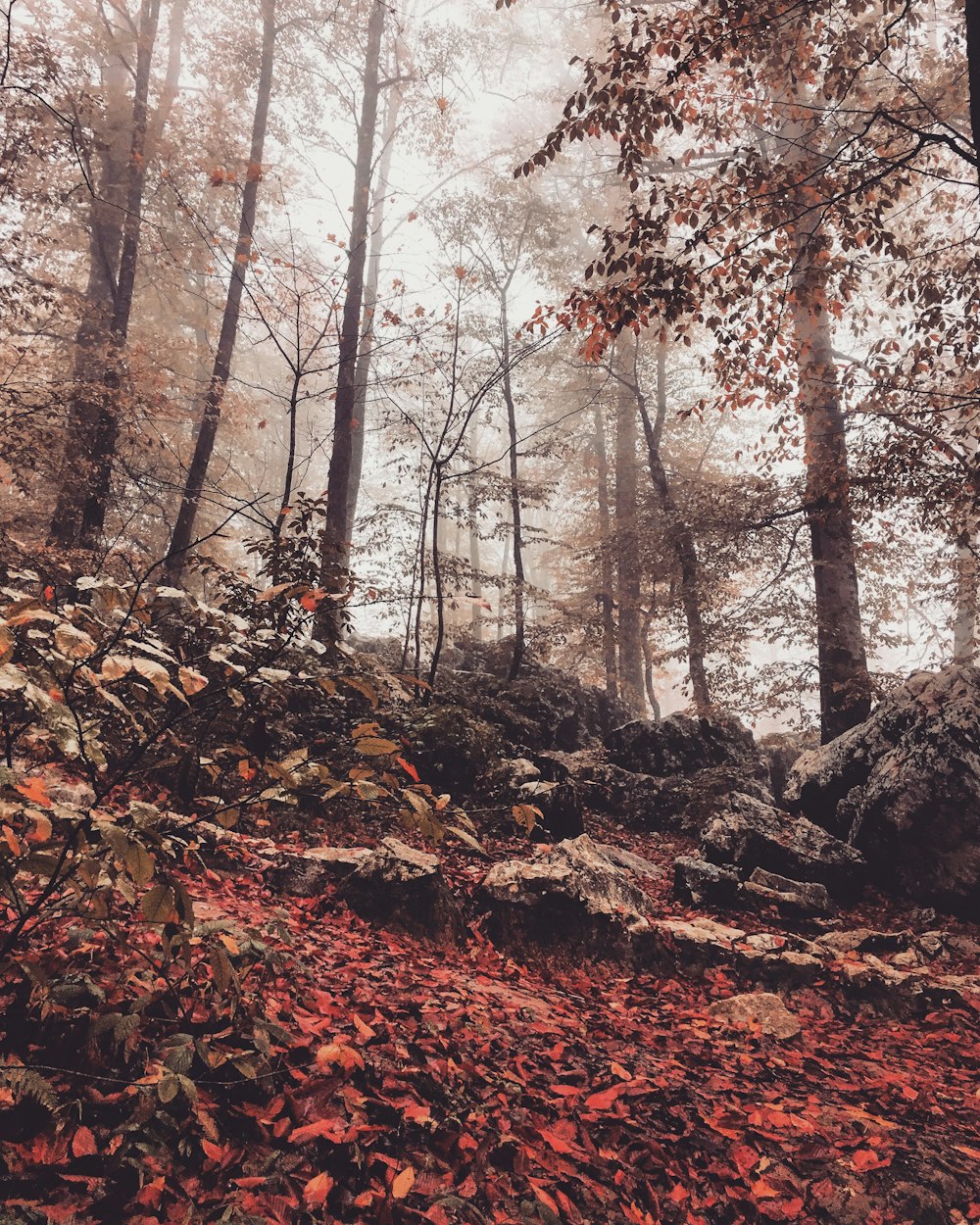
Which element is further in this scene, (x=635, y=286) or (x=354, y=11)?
(x=354, y=11)

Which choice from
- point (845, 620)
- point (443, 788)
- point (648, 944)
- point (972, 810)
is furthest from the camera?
point (845, 620)

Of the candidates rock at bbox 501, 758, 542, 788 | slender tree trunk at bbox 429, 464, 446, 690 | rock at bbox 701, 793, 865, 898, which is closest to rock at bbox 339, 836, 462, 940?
rock at bbox 501, 758, 542, 788

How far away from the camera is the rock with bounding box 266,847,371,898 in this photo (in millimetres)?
4164

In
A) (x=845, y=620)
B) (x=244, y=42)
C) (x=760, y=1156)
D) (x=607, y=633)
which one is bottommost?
(x=760, y=1156)

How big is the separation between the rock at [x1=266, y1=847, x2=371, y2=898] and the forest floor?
0.42 m

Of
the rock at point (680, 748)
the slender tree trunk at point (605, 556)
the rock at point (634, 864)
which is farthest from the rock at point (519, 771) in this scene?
the slender tree trunk at point (605, 556)

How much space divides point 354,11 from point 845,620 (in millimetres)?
15690

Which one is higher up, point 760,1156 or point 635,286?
point 635,286

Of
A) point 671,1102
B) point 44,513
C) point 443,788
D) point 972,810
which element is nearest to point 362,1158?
point 671,1102

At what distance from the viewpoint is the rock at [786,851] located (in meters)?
6.27

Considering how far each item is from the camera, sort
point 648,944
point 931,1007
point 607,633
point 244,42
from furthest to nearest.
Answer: point 607,633
point 244,42
point 648,944
point 931,1007

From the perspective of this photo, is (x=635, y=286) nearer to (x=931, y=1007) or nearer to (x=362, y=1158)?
(x=362, y=1158)

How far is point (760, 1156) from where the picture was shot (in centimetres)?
237

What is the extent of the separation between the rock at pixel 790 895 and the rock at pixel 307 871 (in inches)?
149
